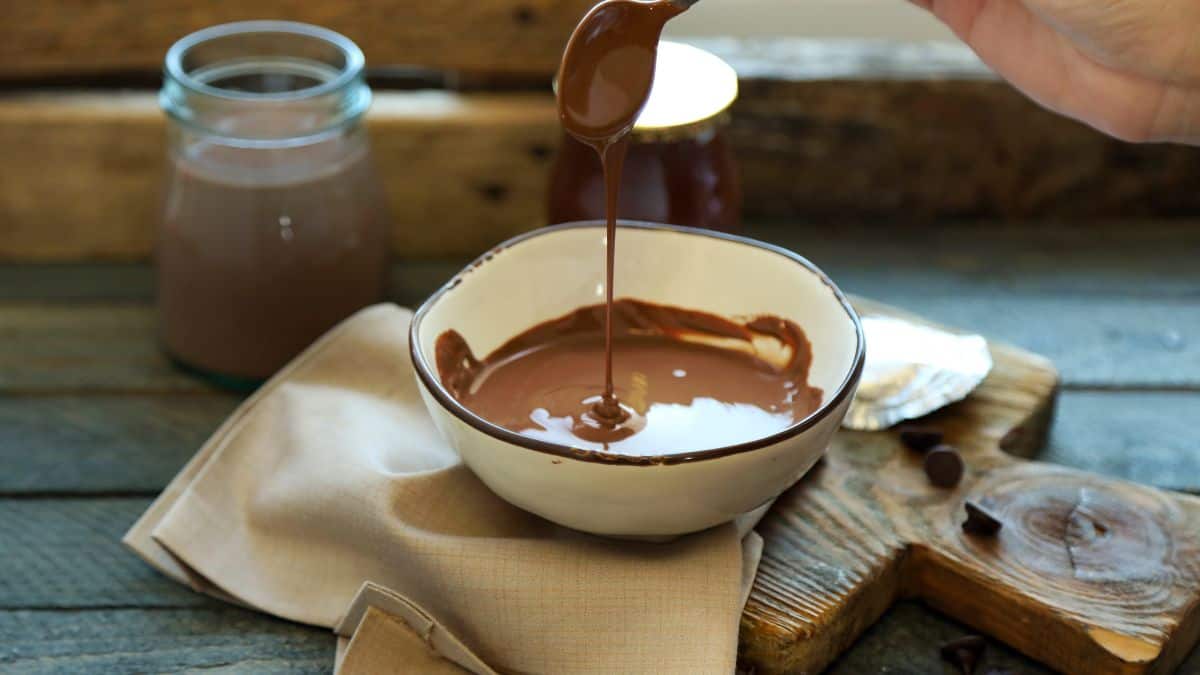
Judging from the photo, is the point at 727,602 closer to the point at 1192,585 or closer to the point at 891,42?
the point at 1192,585

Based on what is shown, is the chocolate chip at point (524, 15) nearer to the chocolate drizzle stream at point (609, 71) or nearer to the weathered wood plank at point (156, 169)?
the weathered wood plank at point (156, 169)

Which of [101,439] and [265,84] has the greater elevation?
[265,84]

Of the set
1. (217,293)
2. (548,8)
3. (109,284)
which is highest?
(548,8)

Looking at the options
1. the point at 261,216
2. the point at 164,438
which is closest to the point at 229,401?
the point at 164,438

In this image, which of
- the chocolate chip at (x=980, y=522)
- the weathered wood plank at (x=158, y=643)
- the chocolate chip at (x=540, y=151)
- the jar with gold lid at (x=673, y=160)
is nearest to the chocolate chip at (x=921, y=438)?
the chocolate chip at (x=980, y=522)

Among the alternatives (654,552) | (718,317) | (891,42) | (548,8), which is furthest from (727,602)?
(891,42)

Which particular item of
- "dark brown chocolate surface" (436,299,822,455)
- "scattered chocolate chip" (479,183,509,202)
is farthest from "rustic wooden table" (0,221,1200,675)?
"dark brown chocolate surface" (436,299,822,455)

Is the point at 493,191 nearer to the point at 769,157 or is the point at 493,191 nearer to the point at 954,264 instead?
the point at 769,157
